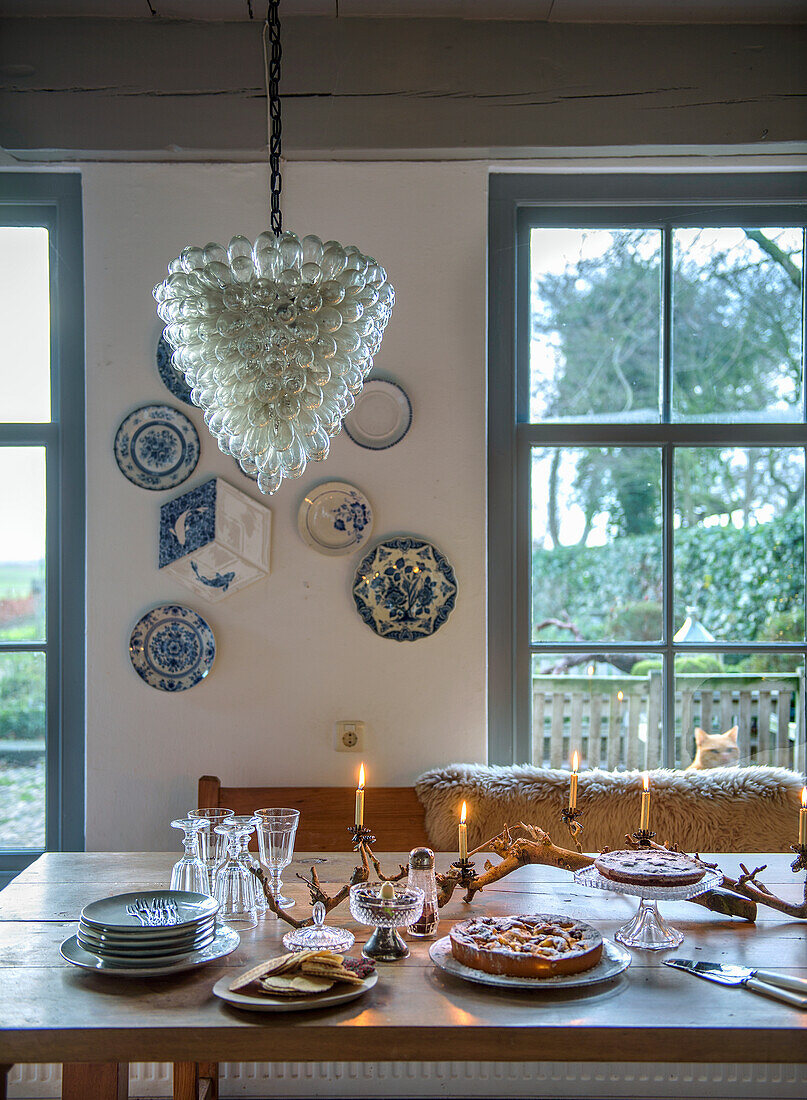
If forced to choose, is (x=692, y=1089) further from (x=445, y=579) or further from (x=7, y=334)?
(x=7, y=334)

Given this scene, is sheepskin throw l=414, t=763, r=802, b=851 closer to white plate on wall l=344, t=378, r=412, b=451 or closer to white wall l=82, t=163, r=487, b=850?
white wall l=82, t=163, r=487, b=850

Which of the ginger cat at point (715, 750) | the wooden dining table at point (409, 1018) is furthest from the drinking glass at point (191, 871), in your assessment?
the ginger cat at point (715, 750)

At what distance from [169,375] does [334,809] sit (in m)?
1.18

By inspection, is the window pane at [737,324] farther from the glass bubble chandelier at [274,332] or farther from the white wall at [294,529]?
the glass bubble chandelier at [274,332]

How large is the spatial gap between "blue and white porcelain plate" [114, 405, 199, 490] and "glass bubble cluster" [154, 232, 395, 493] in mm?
943

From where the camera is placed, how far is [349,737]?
2428 mm

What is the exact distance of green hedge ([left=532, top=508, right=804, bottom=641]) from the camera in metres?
2.56

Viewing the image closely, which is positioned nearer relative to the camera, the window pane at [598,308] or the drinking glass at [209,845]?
the drinking glass at [209,845]

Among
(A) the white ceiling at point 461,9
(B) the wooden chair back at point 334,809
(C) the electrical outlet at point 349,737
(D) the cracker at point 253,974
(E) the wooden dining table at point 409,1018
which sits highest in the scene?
(A) the white ceiling at point 461,9

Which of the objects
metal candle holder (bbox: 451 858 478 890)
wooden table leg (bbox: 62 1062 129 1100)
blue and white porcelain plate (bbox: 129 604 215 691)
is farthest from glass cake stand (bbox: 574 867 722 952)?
blue and white porcelain plate (bbox: 129 604 215 691)

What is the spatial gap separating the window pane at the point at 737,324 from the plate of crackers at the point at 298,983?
5.83ft

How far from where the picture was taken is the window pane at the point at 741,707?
8.33 feet

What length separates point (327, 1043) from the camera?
116 centimetres

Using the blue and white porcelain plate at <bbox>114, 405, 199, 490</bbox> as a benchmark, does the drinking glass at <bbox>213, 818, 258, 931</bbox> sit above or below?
below
